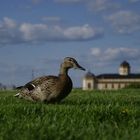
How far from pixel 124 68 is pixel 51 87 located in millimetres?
173867

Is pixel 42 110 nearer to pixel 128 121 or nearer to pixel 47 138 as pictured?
pixel 128 121

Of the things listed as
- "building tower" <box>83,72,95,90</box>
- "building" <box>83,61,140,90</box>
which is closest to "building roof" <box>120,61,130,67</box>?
"building" <box>83,61,140,90</box>

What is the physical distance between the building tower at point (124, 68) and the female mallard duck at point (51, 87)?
16991cm

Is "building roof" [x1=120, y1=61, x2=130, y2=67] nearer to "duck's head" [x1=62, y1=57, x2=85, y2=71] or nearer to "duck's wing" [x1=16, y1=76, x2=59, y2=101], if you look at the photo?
"duck's head" [x1=62, y1=57, x2=85, y2=71]

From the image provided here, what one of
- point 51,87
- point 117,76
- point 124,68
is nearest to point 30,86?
point 51,87

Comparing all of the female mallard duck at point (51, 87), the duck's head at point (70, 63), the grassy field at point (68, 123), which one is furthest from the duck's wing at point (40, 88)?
the grassy field at point (68, 123)

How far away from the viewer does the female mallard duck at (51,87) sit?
1449 cm

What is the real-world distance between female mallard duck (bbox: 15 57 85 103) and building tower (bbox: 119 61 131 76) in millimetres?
169910

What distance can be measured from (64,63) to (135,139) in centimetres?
824

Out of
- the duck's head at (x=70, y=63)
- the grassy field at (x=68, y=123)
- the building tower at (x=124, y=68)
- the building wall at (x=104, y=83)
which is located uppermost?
the building tower at (x=124, y=68)

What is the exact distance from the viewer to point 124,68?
615ft

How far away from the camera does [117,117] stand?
10945mm

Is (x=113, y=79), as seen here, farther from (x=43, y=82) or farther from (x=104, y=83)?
(x=43, y=82)

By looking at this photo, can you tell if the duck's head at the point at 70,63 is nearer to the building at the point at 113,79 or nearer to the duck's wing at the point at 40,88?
the duck's wing at the point at 40,88
